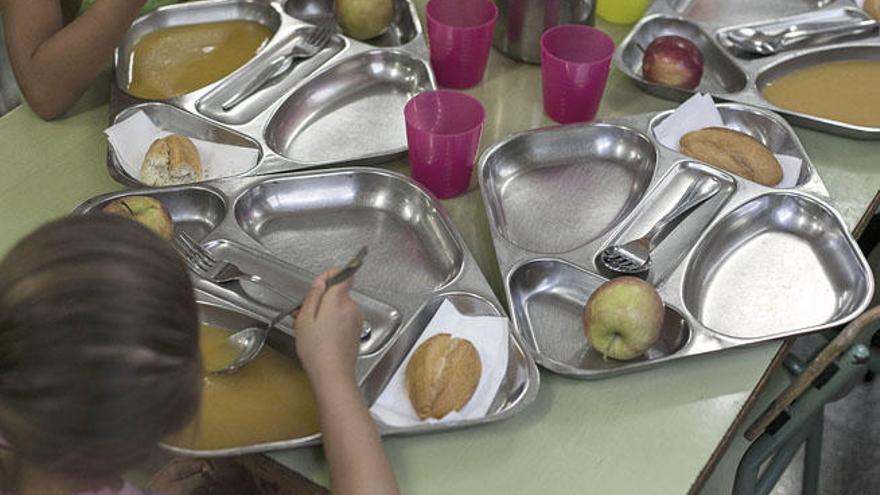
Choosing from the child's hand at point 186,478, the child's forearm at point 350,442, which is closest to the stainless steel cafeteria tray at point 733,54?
the child's forearm at point 350,442

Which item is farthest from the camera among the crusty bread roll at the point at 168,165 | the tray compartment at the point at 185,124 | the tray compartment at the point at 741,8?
the tray compartment at the point at 741,8

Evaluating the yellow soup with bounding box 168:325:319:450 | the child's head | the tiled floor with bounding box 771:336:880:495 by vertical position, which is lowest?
the tiled floor with bounding box 771:336:880:495

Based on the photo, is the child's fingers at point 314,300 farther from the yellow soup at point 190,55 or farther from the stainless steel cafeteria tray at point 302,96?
the yellow soup at point 190,55

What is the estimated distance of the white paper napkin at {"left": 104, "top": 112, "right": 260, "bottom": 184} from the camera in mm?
1486

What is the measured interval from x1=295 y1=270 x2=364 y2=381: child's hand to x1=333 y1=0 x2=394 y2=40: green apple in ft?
2.29

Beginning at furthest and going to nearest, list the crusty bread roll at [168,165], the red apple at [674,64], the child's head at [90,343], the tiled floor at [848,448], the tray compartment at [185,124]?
the tiled floor at [848,448] → the red apple at [674,64] → the tray compartment at [185,124] → the crusty bread roll at [168,165] → the child's head at [90,343]

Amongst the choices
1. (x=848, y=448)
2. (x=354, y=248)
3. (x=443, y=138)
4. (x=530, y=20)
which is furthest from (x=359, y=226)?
(x=848, y=448)

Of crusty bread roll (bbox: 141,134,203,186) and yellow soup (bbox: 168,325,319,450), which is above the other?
crusty bread roll (bbox: 141,134,203,186)

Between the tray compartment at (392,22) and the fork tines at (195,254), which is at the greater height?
the tray compartment at (392,22)

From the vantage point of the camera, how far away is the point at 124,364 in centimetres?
85

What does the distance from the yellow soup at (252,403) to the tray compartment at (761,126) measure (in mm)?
718

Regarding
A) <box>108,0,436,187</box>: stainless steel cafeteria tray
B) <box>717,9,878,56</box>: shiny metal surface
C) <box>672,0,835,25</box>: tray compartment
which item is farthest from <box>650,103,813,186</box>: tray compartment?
<box>108,0,436,187</box>: stainless steel cafeteria tray

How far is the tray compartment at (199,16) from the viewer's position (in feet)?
5.75

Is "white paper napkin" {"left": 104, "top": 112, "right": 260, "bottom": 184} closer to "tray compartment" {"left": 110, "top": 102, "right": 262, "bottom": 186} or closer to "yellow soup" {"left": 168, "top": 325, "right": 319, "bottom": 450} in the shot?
"tray compartment" {"left": 110, "top": 102, "right": 262, "bottom": 186}
